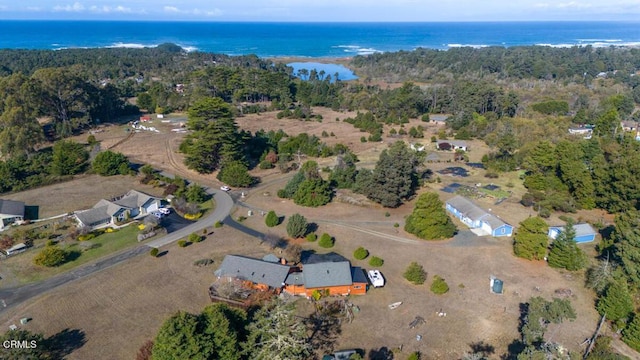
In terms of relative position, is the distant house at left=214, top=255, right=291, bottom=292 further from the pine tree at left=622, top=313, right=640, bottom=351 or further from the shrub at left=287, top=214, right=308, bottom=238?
the pine tree at left=622, top=313, right=640, bottom=351

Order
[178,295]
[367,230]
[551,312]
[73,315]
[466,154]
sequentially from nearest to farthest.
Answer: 1. [551,312]
2. [73,315]
3. [178,295]
4. [367,230]
5. [466,154]

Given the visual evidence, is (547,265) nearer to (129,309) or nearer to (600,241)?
(600,241)

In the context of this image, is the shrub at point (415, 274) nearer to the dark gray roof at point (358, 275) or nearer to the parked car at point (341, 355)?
the dark gray roof at point (358, 275)

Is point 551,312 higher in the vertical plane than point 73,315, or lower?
higher

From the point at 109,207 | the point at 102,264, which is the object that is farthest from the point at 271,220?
the point at 109,207

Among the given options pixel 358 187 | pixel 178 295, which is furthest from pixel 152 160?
pixel 178 295

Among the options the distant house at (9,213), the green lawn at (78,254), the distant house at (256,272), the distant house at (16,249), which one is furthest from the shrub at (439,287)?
the distant house at (9,213)
